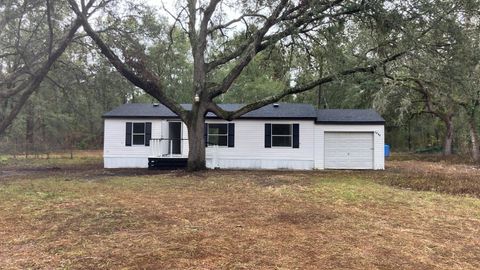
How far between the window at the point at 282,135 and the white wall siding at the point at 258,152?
0.68ft

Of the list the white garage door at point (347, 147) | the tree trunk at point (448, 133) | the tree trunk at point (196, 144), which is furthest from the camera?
the tree trunk at point (448, 133)

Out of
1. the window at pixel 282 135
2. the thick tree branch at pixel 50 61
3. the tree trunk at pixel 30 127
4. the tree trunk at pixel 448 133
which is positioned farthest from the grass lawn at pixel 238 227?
the tree trunk at pixel 448 133

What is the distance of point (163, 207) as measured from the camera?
821 centimetres

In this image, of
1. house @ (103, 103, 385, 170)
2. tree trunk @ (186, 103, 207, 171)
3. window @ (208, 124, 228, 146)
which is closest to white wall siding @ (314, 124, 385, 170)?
house @ (103, 103, 385, 170)

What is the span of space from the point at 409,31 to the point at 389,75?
3.22 m

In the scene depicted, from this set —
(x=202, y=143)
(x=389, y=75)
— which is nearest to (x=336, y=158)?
(x=389, y=75)

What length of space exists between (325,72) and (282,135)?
183 inches

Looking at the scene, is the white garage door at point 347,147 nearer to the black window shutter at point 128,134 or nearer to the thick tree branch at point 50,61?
the black window shutter at point 128,134

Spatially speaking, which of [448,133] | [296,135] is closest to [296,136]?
[296,135]

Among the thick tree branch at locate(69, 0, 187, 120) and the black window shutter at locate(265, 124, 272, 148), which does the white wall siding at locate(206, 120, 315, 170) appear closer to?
the black window shutter at locate(265, 124, 272, 148)

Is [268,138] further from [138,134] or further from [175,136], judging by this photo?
[138,134]

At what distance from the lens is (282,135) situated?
60.6 feet

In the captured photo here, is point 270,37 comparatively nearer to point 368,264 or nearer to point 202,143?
point 202,143

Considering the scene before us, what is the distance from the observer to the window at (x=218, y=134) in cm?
1875
